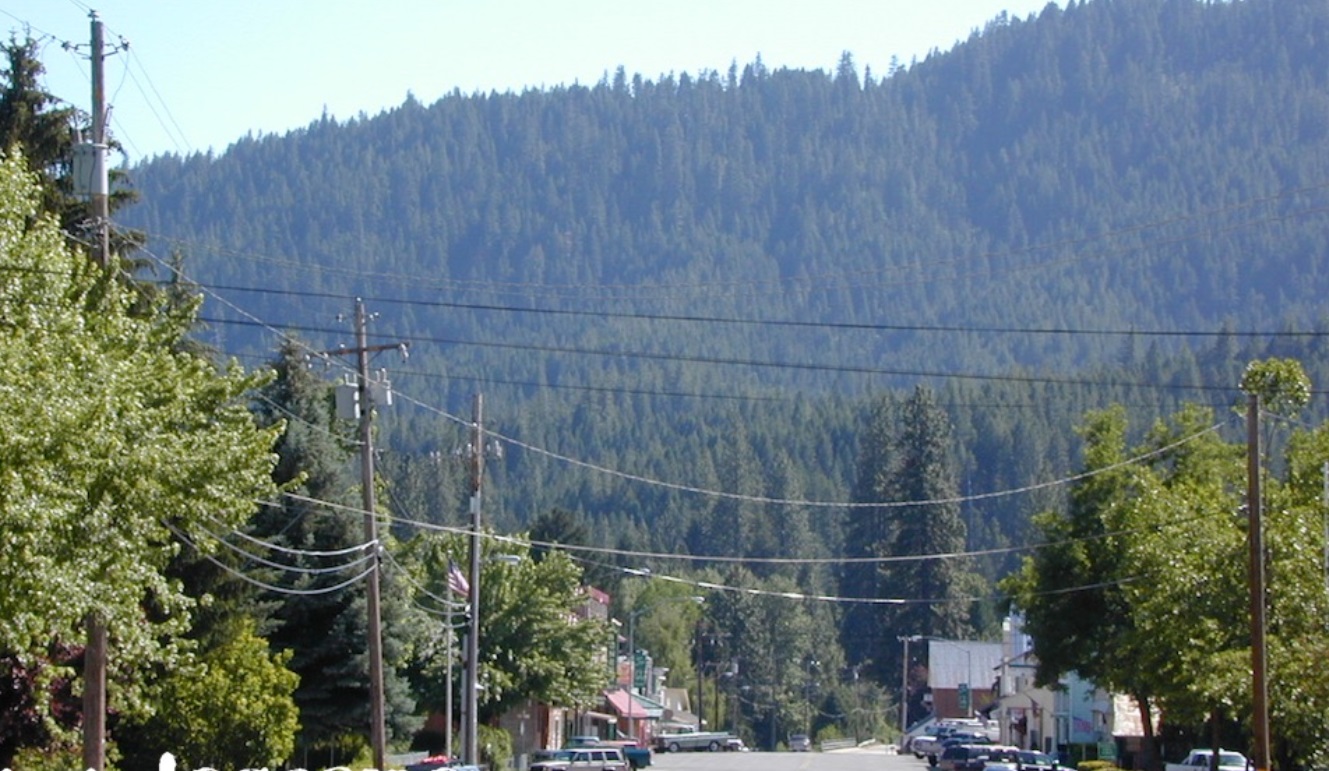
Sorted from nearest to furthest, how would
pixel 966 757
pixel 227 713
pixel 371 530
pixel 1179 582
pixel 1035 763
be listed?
pixel 371 530 → pixel 227 713 → pixel 1179 582 → pixel 1035 763 → pixel 966 757

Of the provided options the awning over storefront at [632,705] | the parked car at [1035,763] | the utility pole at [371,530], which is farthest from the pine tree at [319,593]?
the awning over storefront at [632,705]

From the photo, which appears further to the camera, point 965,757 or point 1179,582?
point 965,757

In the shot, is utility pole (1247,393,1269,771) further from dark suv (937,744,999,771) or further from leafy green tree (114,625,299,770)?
dark suv (937,744,999,771)

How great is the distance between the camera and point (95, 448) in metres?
23.8

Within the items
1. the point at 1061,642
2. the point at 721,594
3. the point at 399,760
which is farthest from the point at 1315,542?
the point at 721,594

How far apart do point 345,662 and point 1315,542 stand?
2542cm

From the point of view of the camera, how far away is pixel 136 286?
35.4m

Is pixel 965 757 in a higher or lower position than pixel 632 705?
higher

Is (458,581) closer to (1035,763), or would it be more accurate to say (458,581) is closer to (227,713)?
(1035,763)

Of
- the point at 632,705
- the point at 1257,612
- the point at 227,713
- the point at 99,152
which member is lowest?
the point at 632,705

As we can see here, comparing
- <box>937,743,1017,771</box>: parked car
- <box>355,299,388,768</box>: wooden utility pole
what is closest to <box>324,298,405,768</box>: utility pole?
<box>355,299,388,768</box>: wooden utility pole

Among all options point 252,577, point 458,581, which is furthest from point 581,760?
point 252,577

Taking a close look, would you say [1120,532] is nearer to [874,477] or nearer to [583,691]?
[583,691]

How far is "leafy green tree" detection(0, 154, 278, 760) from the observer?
2281cm
